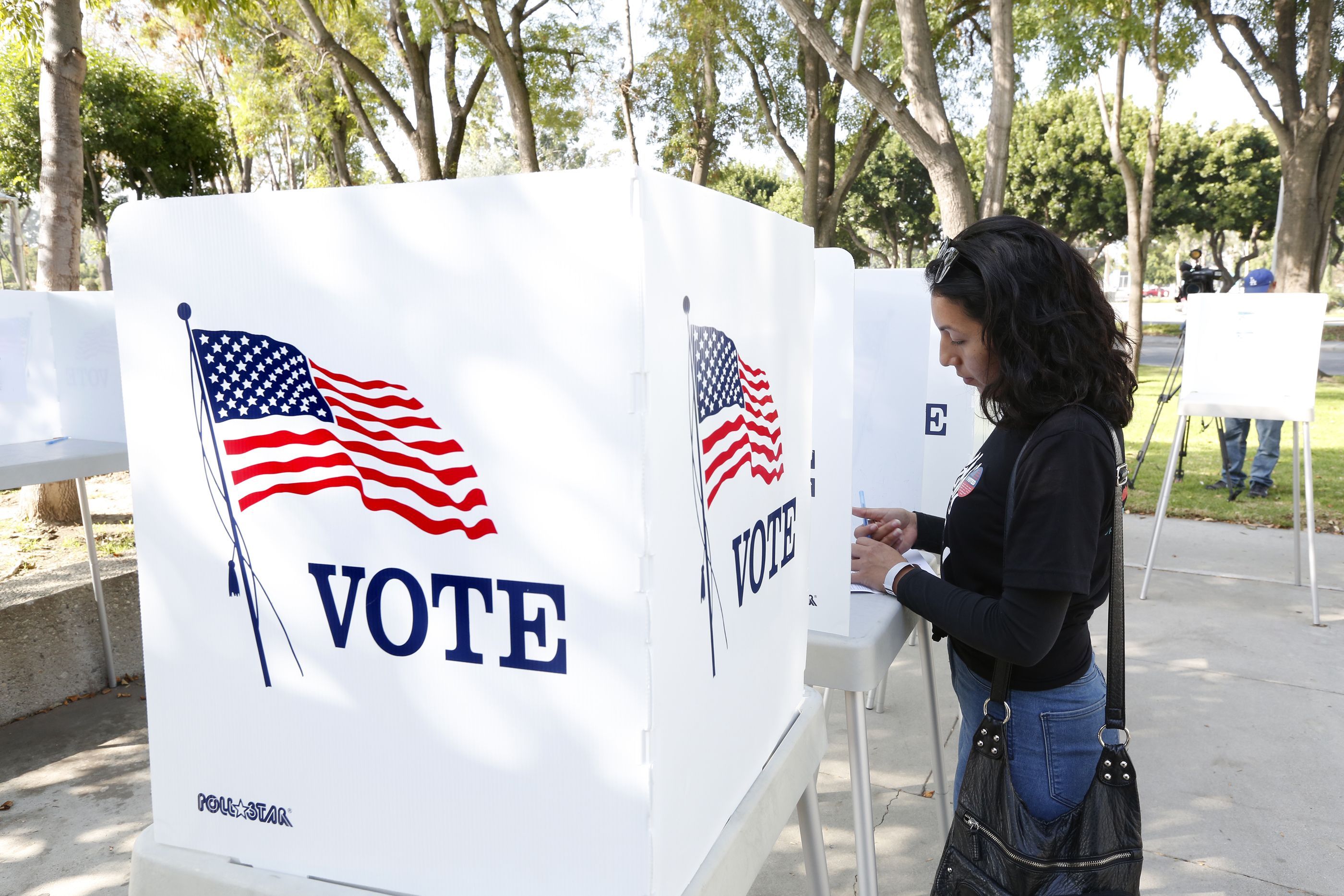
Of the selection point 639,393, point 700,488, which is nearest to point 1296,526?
point 700,488

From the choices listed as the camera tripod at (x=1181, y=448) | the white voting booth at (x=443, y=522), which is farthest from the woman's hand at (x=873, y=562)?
the camera tripod at (x=1181, y=448)

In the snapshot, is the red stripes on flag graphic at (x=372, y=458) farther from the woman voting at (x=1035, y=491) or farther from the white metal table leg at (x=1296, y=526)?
the white metal table leg at (x=1296, y=526)

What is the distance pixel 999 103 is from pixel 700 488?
625 cm

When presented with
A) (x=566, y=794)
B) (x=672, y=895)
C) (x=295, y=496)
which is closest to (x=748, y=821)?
(x=672, y=895)

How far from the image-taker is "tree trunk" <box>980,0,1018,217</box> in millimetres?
6191

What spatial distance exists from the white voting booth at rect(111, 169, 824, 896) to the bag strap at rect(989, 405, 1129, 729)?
0.68 meters

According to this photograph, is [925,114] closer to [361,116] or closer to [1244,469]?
[1244,469]

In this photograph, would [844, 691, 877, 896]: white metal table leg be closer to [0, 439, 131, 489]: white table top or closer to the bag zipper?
the bag zipper

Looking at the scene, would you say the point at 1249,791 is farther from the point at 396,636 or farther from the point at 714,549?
the point at 396,636

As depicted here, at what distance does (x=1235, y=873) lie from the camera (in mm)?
2410

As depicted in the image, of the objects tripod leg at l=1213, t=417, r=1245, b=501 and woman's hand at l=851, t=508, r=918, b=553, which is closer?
woman's hand at l=851, t=508, r=918, b=553

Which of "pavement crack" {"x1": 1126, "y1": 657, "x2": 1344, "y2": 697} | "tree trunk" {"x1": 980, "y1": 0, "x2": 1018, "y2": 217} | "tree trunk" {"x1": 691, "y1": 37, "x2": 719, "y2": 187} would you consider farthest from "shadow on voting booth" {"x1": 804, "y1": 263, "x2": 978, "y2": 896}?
"tree trunk" {"x1": 691, "y1": 37, "x2": 719, "y2": 187}

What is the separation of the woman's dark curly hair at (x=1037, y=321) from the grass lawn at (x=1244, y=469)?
13.4 feet

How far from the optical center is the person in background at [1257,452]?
6.82 meters
